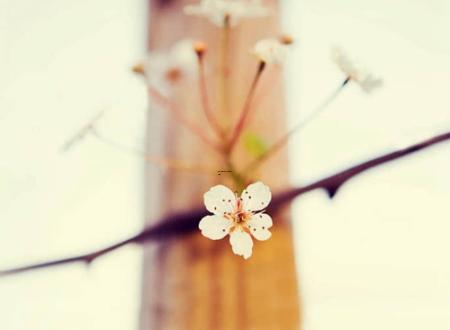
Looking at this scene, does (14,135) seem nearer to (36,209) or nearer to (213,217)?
(36,209)

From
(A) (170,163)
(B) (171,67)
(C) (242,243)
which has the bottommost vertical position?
(C) (242,243)

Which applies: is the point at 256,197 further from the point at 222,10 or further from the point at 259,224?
the point at 222,10

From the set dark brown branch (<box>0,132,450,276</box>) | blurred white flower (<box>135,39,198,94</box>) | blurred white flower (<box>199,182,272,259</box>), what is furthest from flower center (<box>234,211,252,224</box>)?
blurred white flower (<box>135,39,198,94</box>)

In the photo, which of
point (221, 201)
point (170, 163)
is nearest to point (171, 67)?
point (170, 163)

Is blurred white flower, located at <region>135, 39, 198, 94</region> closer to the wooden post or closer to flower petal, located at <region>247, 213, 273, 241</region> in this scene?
the wooden post

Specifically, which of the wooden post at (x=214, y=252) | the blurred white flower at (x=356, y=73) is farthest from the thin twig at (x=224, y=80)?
the blurred white flower at (x=356, y=73)

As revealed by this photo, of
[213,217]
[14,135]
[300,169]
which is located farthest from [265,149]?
[14,135]
